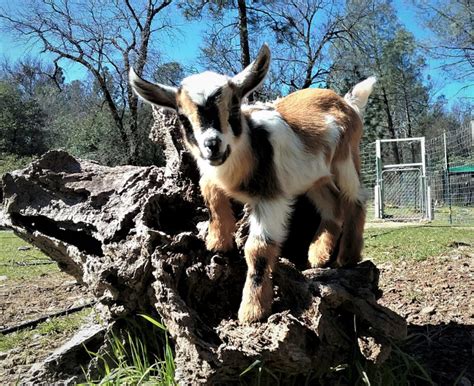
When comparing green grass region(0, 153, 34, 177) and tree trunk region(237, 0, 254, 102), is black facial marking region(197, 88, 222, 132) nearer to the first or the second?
tree trunk region(237, 0, 254, 102)

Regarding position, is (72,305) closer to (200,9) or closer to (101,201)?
(101,201)

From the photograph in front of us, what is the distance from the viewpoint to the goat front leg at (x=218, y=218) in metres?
3.16

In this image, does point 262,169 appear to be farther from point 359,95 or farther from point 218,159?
point 359,95

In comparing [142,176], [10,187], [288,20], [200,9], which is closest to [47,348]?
[10,187]

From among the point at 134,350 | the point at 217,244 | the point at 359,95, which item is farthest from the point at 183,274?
the point at 359,95

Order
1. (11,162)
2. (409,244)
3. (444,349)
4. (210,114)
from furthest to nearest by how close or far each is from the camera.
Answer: (11,162) → (409,244) → (444,349) → (210,114)

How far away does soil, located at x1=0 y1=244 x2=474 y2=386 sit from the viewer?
351cm

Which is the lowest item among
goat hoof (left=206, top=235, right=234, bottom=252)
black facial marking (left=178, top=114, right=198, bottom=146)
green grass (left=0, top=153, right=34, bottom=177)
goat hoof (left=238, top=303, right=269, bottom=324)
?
goat hoof (left=238, top=303, right=269, bottom=324)

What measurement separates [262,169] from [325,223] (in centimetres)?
89

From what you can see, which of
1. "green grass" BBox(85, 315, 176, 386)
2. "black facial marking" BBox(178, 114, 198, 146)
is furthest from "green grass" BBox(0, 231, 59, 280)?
"black facial marking" BBox(178, 114, 198, 146)

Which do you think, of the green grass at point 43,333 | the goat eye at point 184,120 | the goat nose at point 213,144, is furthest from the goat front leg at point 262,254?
the green grass at point 43,333

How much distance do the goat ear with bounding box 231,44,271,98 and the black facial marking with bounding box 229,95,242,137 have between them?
96 millimetres

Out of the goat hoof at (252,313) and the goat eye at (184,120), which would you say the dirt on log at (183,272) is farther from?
the goat eye at (184,120)

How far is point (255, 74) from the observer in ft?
10.2
